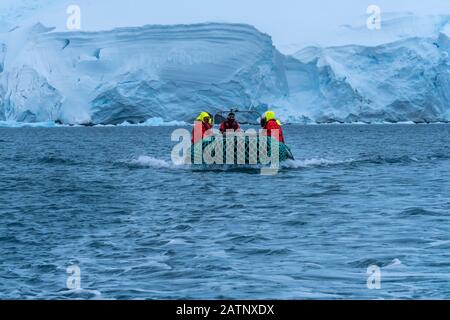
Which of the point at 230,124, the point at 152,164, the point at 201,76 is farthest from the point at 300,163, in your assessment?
the point at 201,76

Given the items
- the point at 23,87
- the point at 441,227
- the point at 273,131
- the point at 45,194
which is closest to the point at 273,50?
the point at 23,87

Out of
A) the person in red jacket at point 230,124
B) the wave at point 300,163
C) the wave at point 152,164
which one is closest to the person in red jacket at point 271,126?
the person in red jacket at point 230,124

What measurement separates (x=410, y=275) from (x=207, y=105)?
7860 centimetres

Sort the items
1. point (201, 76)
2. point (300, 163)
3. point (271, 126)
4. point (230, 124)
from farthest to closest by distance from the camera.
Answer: point (201, 76)
point (300, 163)
point (271, 126)
point (230, 124)

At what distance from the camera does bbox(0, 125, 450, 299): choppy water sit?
9406 mm

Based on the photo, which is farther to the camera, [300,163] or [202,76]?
[202,76]

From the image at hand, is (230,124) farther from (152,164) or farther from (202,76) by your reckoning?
(202,76)

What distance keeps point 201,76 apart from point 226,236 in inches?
3015

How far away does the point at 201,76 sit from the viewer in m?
88.9

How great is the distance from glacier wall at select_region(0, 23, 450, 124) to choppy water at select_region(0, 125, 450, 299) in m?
61.3

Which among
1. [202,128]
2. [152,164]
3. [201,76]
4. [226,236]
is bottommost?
[152,164]

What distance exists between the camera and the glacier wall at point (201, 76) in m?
85.8

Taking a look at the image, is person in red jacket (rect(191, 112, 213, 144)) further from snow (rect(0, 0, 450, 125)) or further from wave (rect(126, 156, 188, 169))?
snow (rect(0, 0, 450, 125))

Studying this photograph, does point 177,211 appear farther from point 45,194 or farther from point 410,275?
point 410,275
